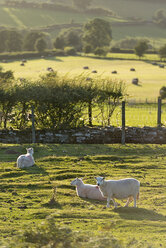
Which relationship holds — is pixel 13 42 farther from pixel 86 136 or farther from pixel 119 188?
pixel 119 188

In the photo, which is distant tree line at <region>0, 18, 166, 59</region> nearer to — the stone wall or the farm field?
the farm field

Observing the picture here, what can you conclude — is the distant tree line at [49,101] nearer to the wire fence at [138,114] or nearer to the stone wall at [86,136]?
the stone wall at [86,136]

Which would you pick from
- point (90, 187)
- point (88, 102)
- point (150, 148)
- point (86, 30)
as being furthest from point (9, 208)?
point (86, 30)

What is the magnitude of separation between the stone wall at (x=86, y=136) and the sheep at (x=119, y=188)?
1150 cm

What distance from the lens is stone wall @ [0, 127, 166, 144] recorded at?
24625mm

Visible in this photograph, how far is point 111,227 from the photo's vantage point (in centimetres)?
1091

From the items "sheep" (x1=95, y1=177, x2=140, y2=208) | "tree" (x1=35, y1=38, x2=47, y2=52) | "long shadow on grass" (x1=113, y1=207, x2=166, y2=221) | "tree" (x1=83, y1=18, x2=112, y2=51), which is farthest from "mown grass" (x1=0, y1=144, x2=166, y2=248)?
"tree" (x1=83, y1=18, x2=112, y2=51)

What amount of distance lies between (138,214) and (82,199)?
91.7 inches

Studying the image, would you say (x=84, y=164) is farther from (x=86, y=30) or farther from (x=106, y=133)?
(x=86, y=30)

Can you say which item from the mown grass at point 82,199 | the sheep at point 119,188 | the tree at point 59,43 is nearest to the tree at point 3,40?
the tree at point 59,43

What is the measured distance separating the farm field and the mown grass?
39473 mm

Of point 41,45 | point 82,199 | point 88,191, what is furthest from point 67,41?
point 82,199

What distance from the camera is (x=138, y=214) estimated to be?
12.3 metres

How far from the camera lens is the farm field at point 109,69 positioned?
70.9m
